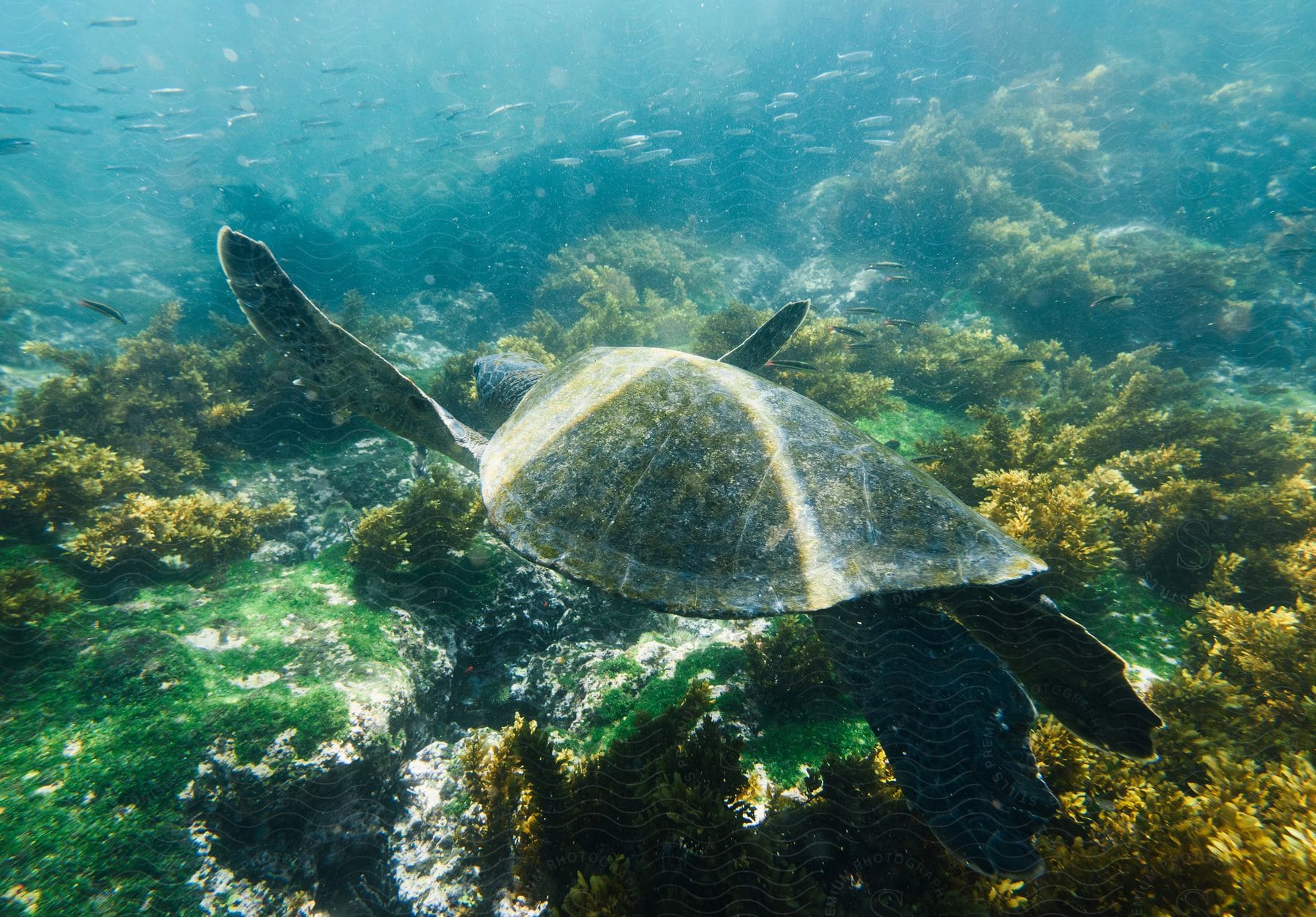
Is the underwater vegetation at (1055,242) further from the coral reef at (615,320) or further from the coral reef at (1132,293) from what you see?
the coral reef at (615,320)

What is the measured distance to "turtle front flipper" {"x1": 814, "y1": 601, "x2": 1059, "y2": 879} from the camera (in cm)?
168

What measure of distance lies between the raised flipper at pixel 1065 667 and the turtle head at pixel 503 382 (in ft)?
12.2

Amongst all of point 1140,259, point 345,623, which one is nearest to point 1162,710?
point 345,623

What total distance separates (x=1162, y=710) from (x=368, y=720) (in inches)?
183

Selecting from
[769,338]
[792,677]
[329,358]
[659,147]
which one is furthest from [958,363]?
[659,147]

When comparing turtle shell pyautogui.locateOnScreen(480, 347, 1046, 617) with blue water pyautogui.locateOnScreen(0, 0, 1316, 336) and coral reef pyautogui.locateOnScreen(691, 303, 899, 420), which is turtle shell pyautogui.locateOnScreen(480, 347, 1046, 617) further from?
blue water pyautogui.locateOnScreen(0, 0, 1316, 336)

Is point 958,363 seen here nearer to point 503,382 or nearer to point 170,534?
point 503,382

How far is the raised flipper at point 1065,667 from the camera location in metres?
1.90

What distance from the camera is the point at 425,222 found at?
54.3ft

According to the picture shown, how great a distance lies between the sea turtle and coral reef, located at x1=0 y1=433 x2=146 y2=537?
2646 mm

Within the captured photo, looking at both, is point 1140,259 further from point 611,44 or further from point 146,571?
point 611,44

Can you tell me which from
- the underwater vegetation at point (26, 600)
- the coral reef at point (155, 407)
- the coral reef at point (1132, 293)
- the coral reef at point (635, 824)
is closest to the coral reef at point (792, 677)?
the coral reef at point (635, 824)

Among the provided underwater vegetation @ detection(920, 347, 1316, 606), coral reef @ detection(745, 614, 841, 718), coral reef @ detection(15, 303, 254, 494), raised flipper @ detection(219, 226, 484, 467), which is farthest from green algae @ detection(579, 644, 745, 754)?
coral reef @ detection(15, 303, 254, 494)

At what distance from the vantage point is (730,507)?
213 centimetres
